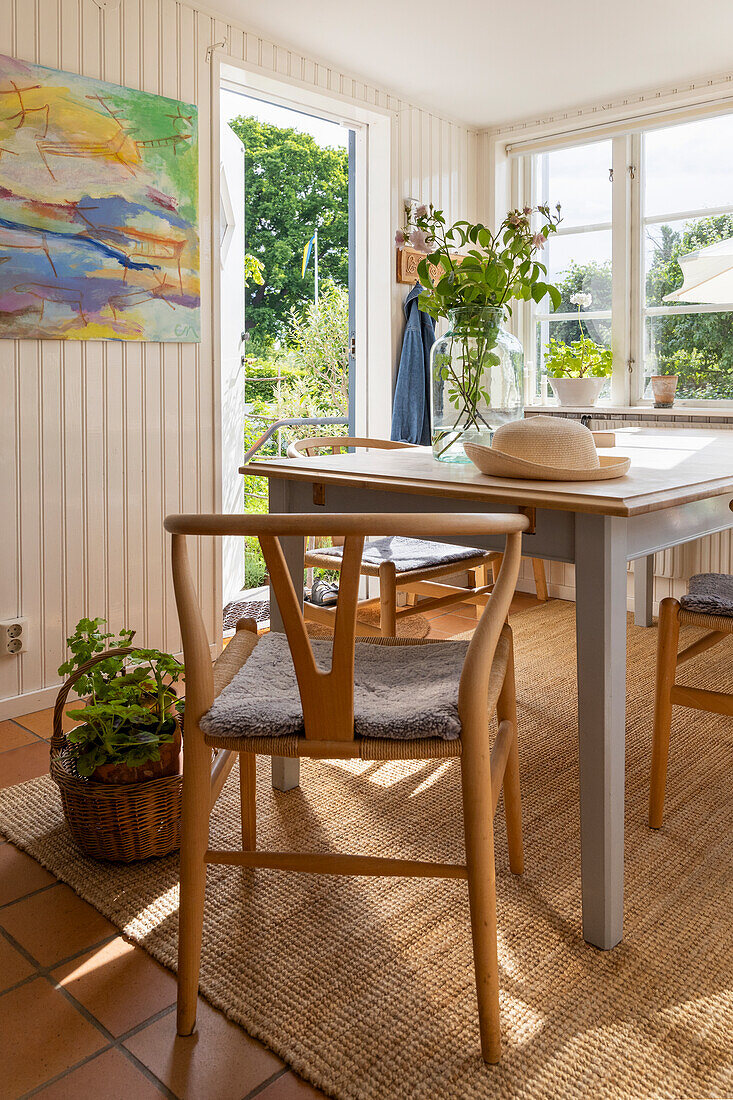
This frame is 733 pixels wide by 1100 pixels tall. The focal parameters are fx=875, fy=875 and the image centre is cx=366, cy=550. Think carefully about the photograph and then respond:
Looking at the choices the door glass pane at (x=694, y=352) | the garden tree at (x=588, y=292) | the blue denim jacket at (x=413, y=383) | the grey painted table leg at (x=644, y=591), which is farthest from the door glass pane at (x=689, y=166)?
the grey painted table leg at (x=644, y=591)

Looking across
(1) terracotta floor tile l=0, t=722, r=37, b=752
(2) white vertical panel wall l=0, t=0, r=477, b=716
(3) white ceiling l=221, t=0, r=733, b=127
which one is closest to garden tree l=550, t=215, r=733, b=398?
(3) white ceiling l=221, t=0, r=733, b=127

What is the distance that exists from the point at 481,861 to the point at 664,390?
3.03 meters

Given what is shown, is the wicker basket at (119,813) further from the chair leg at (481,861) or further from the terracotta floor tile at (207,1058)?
the chair leg at (481,861)

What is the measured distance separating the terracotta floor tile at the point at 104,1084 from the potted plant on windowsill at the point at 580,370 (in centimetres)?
341

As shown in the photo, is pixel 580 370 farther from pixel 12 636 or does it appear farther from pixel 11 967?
pixel 11 967

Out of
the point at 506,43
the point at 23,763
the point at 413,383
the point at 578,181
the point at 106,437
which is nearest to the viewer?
the point at 23,763

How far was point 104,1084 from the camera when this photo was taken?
124 cm

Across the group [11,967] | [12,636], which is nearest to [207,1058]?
[11,967]

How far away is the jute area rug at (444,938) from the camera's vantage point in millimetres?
1259

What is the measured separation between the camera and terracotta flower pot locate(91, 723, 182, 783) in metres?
1.76

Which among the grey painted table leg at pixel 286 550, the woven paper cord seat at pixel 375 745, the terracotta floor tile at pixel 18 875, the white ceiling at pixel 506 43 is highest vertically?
the white ceiling at pixel 506 43

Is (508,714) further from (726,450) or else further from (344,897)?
(726,450)

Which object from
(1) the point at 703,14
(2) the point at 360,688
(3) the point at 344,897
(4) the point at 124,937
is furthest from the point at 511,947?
(1) the point at 703,14

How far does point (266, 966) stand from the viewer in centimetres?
147
